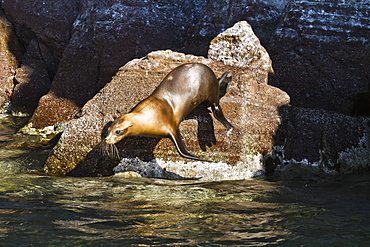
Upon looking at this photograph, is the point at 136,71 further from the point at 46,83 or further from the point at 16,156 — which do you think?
the point at 46,83

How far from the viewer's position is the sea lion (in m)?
4.02

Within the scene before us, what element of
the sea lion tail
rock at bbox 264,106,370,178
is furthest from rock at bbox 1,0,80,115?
rock at bbox 264,106,370,178

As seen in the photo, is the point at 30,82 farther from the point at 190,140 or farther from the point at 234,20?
the point at 190,140

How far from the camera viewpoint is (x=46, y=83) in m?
9.48

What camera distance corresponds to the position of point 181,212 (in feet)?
10.3

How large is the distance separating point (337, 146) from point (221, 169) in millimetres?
1443

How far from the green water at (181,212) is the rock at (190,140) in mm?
260

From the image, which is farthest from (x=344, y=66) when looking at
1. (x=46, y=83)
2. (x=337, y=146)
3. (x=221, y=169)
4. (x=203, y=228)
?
(x=46, y=83)


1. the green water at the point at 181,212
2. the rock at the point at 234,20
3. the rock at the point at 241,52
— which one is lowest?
the green water at the point at 181,212

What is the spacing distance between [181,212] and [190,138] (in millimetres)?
1722

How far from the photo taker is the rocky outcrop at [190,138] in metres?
4.65

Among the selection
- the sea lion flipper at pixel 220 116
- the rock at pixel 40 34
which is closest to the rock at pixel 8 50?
the rock at pixel 40 34

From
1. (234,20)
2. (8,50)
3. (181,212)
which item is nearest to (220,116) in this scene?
(181,212)

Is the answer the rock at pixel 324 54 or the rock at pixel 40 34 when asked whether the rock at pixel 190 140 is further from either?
the rock at pixel 40 34
